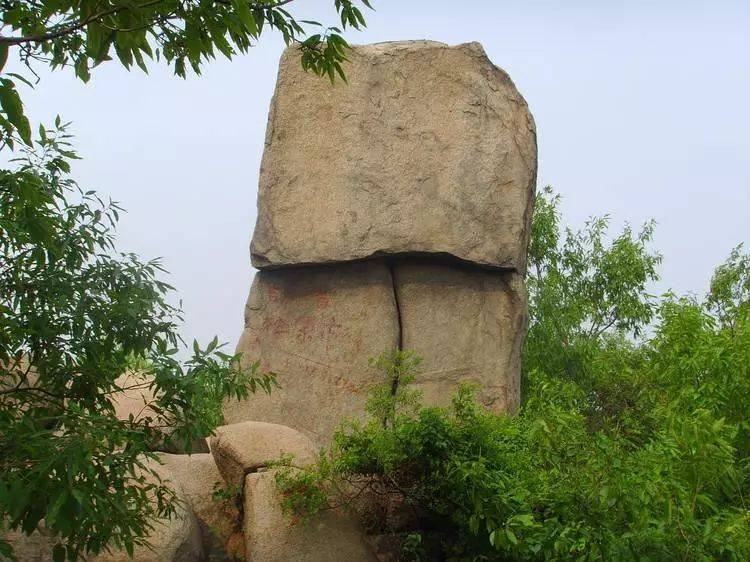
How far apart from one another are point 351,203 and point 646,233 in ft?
32.3

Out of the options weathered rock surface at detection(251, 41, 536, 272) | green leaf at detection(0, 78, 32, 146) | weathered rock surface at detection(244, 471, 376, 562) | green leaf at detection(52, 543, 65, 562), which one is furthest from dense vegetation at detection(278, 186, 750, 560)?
green leaf at detection(0, 78, 32, 146)

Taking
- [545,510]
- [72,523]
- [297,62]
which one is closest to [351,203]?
[297,62]

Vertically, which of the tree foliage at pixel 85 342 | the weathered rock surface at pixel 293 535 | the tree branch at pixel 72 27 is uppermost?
the tree branch at pixel 72 27

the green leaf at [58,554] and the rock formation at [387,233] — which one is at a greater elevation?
the rock formation at [387,233]

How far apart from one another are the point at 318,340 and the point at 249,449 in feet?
8.70

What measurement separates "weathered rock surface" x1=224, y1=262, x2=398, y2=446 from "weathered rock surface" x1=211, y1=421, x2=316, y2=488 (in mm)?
2102

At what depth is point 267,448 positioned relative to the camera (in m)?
8.54

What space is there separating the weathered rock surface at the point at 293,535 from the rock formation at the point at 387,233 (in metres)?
2.57

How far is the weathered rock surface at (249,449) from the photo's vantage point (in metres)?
8.45

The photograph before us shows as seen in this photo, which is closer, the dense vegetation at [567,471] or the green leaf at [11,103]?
the green leaf at [11,103]

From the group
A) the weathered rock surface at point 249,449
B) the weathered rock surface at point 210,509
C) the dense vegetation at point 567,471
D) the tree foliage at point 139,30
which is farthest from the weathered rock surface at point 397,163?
the tree foliage at point 139,30

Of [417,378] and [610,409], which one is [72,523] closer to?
[417,378]

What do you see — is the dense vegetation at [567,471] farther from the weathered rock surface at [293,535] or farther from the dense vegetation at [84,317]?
the dense vegetation at [84,317]

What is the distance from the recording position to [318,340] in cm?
1101
